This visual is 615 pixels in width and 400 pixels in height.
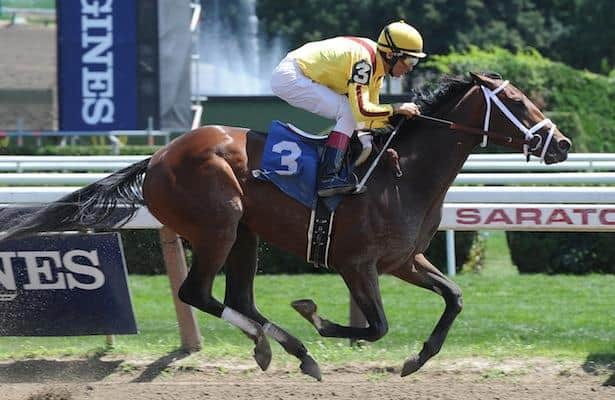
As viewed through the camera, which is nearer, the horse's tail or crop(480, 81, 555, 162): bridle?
Answer: crop(480, 81, 555, 162): bridle

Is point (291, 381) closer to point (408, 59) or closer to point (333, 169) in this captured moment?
point (333, 169)

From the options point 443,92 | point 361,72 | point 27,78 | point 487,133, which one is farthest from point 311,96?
point 27,78

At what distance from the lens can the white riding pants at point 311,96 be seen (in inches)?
227

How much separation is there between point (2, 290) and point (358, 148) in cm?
221

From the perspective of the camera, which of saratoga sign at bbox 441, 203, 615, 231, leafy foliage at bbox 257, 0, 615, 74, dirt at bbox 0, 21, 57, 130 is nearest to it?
saratoga sign at bbox 441, 203, 615, 231

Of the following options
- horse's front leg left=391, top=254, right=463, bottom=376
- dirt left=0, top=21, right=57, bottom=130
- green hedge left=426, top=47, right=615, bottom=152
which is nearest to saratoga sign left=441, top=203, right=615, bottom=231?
horse's front leg left=391, top=254, right=463, bottom=376

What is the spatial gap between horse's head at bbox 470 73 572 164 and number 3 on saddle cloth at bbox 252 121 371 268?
2.04 ft

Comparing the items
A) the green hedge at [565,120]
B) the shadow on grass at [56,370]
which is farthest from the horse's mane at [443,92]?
the green hedge at [565,120]

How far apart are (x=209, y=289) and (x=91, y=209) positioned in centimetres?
77

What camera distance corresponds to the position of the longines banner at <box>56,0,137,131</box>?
15.8m

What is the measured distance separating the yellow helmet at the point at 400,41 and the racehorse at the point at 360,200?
32 cm

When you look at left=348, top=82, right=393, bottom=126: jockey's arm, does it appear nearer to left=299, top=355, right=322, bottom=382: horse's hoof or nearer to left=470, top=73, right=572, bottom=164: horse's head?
left=470, top=73, right=572, bottom=164: horse's head

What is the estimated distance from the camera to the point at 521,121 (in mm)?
5754

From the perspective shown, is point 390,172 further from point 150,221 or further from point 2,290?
point 2,290
